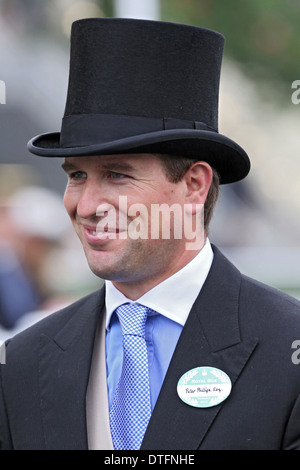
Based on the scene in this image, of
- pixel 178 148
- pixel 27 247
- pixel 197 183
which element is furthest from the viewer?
pixel 27 247


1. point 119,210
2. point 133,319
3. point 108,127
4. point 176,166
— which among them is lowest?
point 133,319

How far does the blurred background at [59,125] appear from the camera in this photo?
682 centimetres

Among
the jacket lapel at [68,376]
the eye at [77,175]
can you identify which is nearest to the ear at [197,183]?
the eye at [77,175]

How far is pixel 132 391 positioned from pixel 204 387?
0.75 ft

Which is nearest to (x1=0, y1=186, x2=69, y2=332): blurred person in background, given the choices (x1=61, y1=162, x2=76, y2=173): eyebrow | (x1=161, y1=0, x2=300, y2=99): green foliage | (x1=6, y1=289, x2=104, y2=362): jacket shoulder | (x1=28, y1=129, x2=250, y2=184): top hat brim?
(x1=161, y1=0, x2=300, y2=99): green foliage

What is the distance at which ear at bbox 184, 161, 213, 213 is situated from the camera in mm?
2795

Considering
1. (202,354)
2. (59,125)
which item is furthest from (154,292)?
(59,125)

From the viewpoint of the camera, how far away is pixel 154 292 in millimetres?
2750

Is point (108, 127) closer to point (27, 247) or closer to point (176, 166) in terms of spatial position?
point (176, 166)

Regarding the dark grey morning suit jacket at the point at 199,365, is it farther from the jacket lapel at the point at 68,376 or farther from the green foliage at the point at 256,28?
the green foliage at the point at 256,28

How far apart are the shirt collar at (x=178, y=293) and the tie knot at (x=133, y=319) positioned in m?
0.02

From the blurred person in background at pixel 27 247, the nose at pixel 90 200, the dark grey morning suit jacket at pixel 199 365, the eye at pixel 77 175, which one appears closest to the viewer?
the dark grey morning suit jacket at pixel 199 365

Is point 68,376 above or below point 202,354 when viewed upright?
below

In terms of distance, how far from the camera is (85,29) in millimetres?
2723
